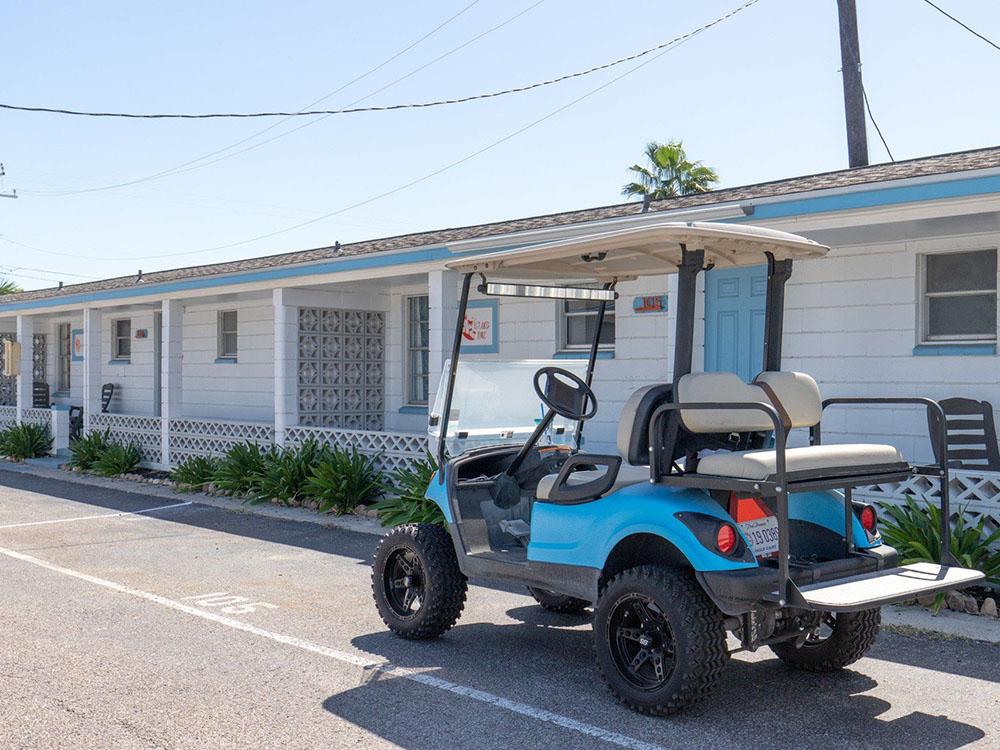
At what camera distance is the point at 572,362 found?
24.1 feet

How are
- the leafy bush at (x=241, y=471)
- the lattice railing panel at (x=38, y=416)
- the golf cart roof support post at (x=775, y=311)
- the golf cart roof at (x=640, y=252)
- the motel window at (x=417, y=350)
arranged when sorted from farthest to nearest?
the lattice railing panel at (x=38, y=416) → the motel window at (x=417, y=350) → the leafy bush at (x=241, y=471) → the golf cart roof support post at (x=775, y=311) → the golf cart roof at (x=640, y=252)

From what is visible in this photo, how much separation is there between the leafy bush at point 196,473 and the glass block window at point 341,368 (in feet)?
4.51

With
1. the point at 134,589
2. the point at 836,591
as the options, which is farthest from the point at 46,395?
the point at 836,591

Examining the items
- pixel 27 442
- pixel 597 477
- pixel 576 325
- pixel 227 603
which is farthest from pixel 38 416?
pixel 597 477

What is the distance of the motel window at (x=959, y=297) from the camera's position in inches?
359

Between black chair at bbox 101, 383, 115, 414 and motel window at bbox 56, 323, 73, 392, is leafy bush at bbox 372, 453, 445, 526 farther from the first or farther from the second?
motel window at bbox 56, 323, 73, 392

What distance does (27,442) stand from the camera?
60.7ft

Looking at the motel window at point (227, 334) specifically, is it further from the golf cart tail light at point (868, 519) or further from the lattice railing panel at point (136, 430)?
the golf cart tail light at point (868, 519)

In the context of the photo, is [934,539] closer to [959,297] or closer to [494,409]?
[959,297]

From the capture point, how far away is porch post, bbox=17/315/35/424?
19.5m

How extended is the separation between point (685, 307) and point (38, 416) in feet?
56.1

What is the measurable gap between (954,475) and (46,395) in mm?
19685

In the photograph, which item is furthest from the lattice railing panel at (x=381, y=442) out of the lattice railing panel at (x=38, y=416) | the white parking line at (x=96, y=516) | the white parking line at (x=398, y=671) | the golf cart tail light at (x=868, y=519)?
the lattice railing panel at (x=38, y=416)

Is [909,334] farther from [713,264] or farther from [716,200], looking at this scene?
[713,264]
